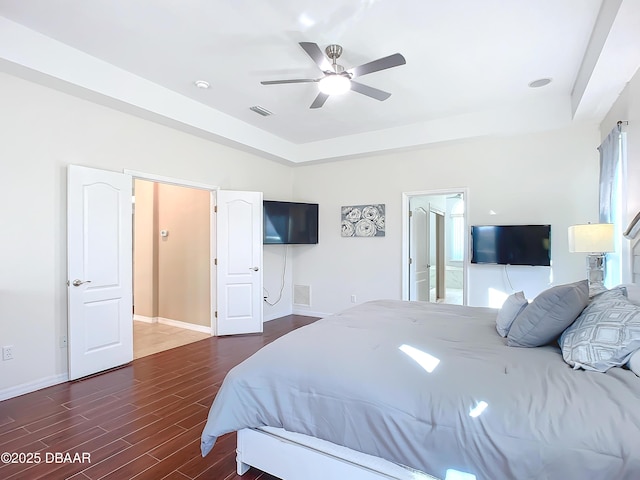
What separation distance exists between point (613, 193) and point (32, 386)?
5615 millimetres

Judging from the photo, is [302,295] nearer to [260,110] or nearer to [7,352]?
[260,110]

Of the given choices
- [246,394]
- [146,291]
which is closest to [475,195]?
[246,394]

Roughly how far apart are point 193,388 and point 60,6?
127 inches

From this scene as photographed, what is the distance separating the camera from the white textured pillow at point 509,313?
2137 millimetres

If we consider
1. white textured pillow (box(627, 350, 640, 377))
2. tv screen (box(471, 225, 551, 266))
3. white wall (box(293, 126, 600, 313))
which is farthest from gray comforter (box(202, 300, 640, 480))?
white wall (box(293, 126, 600, 313))

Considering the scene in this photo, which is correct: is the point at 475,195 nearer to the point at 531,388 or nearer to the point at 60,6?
the point at 531,388

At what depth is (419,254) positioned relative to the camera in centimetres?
580

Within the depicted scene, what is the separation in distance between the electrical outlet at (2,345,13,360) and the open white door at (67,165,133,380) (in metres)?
0.42

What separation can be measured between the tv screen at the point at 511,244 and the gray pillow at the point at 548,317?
251cm

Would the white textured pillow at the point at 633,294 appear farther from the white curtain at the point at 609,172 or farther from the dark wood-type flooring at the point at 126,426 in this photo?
the dark wood-type flooring at the point at 126,426

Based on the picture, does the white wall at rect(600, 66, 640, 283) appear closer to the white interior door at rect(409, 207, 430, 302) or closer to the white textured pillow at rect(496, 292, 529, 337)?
the white textured pillow at rect(496, 292, 529, 337)

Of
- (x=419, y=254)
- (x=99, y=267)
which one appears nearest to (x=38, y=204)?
(x=99, y=267)

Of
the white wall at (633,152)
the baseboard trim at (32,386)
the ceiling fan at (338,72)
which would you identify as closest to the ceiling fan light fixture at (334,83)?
the ceiling fan at (338,72)

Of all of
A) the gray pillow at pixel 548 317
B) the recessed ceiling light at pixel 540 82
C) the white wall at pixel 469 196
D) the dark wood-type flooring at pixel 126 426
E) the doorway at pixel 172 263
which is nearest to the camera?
the gray pillow at pixel 548 317
